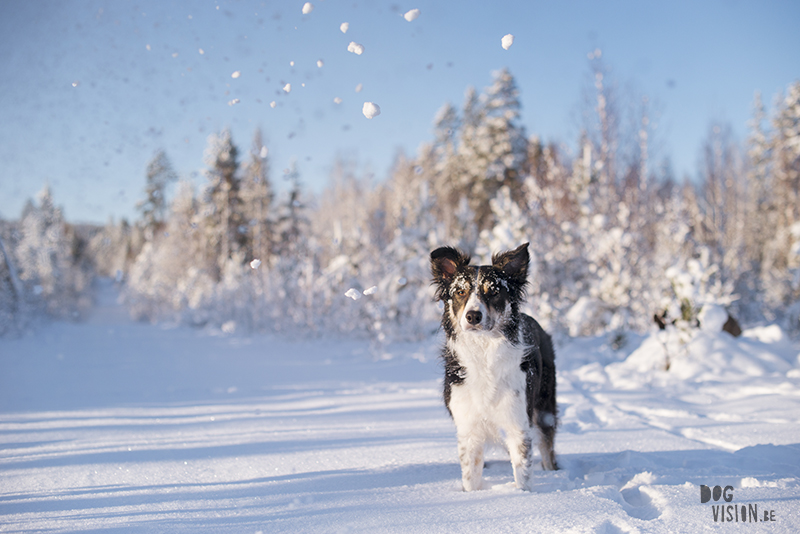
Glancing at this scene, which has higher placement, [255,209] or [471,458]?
[255,209]

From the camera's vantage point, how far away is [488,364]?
2.69m

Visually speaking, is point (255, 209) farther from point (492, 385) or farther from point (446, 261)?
point (492, 385)

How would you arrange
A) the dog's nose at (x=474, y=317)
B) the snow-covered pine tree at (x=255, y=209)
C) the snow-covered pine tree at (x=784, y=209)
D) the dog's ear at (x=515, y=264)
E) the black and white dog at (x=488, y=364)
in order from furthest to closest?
1. the snow-covered pine tree at (x=255, y=209)
2. the snow-covered pine tree at (x=784, y=209)
3. the dog's ear at (x=515, y=264)
4. the black and white dog at (x=488, y=364)
5. the dog's nose at (x=474, y=317)

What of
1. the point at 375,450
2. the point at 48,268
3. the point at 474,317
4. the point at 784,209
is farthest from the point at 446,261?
the point at 784,209

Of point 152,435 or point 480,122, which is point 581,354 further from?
point 480,122

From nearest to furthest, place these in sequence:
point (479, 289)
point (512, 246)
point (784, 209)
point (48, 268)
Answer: point (479, 289) < point (512, 246) < point (48, 268) < point (784, 209)

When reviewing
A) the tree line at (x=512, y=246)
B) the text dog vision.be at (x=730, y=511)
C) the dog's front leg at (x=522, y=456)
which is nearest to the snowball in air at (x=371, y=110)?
the tree line at (x=512, y=246)

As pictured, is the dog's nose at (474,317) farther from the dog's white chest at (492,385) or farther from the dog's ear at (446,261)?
the dog's ear at (446,261)

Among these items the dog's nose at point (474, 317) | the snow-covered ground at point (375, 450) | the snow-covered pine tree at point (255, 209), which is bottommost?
the snow-covered ground at point (375, 450)

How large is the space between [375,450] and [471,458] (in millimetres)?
1131

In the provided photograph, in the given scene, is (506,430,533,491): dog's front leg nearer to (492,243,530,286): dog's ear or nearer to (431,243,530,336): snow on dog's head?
(431,243,530,336): snow on dog's head

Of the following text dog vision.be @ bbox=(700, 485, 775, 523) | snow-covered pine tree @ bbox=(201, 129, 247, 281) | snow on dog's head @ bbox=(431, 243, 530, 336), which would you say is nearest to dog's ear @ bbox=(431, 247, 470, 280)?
snow on dog's head @ bbox=(431, 243, 530, 336)

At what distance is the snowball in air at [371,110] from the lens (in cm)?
299

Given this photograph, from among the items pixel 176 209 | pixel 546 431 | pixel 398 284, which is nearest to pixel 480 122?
pixel 398 284
